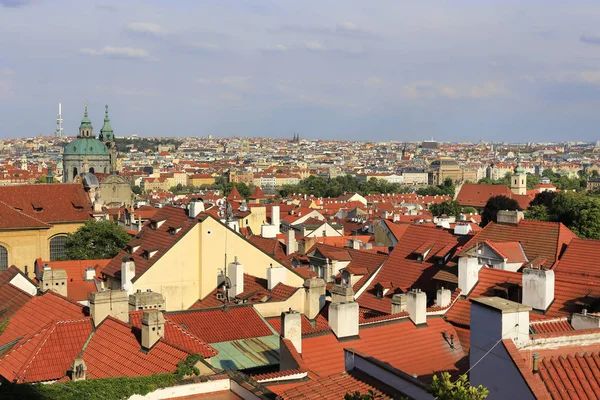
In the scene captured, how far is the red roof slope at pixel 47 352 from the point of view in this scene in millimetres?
14406

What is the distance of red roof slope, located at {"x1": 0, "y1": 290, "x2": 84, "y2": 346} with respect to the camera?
1742 cm

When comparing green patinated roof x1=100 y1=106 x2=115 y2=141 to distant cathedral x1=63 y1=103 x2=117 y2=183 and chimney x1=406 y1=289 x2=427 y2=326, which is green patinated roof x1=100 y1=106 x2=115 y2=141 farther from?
chimney x1=406 y1=289 x2=427 y2=326

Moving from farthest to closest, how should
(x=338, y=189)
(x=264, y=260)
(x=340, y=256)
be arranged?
(x=338, y=189) < (x=340, y=256) < (x=264, y=260)

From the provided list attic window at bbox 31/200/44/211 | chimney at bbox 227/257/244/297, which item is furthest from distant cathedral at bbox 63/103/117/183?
chimney at bbox 227/257/244/297

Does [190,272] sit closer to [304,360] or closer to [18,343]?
Result: [18,343]

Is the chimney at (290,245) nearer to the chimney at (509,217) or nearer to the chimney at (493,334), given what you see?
the chimney at (509,217)

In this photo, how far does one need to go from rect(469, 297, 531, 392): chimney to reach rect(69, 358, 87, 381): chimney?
7.00 m

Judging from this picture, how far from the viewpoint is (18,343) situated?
16000 millimetres

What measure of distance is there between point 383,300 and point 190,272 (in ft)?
19.1

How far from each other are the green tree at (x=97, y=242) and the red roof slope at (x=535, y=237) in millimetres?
25701

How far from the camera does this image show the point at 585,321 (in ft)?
43.3

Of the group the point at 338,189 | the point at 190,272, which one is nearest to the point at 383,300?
the point at 190,272

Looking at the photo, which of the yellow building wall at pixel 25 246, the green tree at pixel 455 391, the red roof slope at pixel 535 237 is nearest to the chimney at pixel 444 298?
the red roof slope at pixel 535 237

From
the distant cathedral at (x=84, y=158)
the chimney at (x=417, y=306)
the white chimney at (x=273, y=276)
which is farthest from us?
the distant cathedral at (x=84, y=158)
